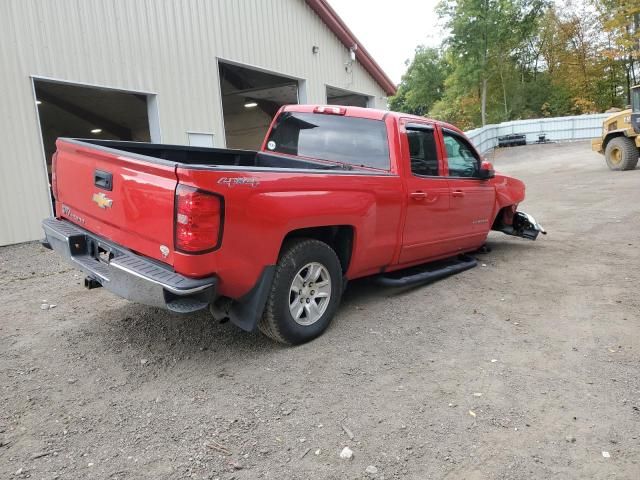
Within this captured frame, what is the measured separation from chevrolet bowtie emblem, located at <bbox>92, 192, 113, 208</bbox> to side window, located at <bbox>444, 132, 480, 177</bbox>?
343 centimetres

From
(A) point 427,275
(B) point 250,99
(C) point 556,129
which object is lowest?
(A) point 427,275

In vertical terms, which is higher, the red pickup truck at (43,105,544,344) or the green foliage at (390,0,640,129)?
the green foliage at (390,0,640,129)

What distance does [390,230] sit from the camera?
442 cm

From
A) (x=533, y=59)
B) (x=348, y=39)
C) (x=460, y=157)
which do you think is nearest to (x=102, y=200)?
(x=460, y=157)

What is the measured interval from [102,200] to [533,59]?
45941mm

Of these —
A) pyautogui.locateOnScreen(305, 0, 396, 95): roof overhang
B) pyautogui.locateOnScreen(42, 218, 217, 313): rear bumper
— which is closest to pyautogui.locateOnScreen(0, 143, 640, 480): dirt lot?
pyautogui.locateOnScreen(42, 218, 217, 313): rear bumper

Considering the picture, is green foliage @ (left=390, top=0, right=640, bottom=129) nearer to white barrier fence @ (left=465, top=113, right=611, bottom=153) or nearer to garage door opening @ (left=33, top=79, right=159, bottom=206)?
white barrier fence @ (left=465, top=113, right=611, bottom=153)

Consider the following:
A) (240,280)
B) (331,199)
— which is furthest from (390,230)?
(240,280)

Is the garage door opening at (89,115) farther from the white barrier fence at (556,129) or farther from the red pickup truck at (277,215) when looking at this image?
the white barrier fence at (556,129)

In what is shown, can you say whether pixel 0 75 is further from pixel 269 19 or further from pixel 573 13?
pixel 573 13

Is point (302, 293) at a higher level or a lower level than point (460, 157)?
lower

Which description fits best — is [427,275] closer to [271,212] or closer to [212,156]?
[271,212]

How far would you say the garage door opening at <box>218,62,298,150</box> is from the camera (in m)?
15.0

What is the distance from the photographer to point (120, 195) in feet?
10.9
